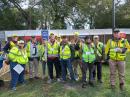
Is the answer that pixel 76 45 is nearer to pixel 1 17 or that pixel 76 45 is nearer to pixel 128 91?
pixel 128 91

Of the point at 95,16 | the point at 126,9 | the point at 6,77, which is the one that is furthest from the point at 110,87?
the point at 95,16

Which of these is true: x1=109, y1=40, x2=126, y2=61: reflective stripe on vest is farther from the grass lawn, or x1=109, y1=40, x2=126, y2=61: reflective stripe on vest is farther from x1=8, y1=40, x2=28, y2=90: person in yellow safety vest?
x1=8, y1=40, x2=28, y2=90: person in yellow safety vest

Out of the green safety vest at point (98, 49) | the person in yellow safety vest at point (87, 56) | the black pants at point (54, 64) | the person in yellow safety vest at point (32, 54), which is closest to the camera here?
the person in yellow safety vest at point (87, 56)

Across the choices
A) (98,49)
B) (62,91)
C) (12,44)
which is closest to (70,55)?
(98,49)

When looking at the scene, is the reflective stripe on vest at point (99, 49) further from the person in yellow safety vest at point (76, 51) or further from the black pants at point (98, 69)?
the person in yellow safety vest at point (76, 51)

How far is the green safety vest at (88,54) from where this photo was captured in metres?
12.6

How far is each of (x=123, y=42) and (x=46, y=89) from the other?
311cm

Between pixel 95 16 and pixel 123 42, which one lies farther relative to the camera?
pixel 95 16

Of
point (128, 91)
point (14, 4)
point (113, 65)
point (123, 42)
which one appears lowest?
point (128, 91)

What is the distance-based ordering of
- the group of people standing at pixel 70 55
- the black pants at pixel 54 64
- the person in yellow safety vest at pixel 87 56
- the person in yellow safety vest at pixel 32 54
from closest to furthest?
1. the group of people standing at pixel 70 55
2. the person in yellow safety vest at pixel 87 56
3. the black pants at pixel 54 64
4. the person in yellow safety vest at pixel 32 54

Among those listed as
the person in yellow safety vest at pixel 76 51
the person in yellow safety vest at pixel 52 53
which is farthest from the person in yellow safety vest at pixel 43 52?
the person in yellow safety vest at pixel 76 51

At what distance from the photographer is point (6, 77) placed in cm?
1527

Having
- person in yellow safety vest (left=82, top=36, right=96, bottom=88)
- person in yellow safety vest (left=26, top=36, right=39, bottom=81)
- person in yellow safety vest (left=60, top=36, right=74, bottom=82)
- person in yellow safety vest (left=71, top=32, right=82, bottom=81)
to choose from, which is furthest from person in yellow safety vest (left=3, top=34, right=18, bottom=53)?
person in yellow safety vest (left=82, top=36, right=96, bottom=88)

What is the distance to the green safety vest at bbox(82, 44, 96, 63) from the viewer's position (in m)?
12.6
